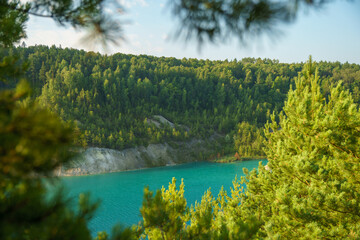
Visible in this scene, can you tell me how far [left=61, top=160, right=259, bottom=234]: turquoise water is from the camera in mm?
26594

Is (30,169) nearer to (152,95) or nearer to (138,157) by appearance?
(138,157)

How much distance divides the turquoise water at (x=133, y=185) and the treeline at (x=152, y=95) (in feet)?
35.1

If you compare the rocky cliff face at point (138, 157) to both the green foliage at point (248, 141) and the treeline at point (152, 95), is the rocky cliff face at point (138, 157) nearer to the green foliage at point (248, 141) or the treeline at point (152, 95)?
the treeline at point (152, 95)

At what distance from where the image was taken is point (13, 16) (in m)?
3.07

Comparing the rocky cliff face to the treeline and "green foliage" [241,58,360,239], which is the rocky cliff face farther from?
"green foliage" [241,58,360,239]

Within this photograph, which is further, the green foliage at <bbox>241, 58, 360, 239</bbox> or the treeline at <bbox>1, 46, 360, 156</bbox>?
the treeline at <bbox>1, 46, 360, 156</bbox>

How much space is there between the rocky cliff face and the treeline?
2125 millimetres

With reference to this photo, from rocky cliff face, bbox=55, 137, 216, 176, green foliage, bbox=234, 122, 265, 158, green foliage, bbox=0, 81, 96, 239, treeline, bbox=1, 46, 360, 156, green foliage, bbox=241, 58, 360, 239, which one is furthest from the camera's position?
green foliage, bbox=234, 122, 265, 158

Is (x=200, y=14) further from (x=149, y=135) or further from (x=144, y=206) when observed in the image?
(x=149, y=135)

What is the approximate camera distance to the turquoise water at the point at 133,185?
2659 centimetres

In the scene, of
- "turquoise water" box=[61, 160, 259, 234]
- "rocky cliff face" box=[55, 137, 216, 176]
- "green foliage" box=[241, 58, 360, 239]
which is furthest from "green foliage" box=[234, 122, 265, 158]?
"green foliage" box=[241, 58, 360, 239]

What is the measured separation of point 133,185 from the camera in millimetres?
40656

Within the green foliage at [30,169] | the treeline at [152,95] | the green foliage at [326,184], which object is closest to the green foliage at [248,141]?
the treeline at [152,95]

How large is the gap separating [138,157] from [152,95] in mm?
33980
